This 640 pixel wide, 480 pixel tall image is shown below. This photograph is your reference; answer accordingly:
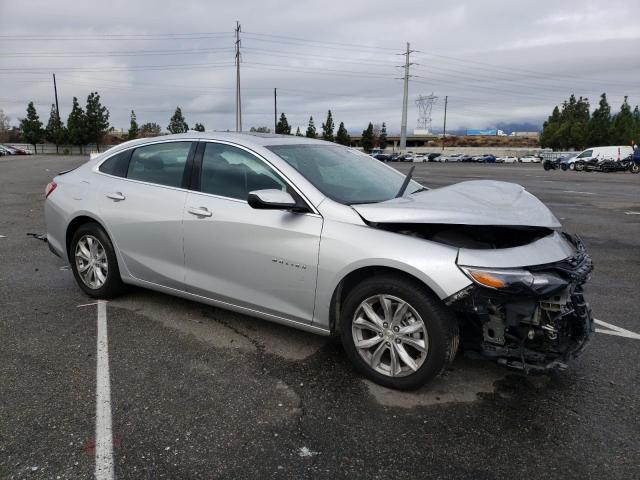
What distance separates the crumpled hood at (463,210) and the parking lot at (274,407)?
3.59 feet

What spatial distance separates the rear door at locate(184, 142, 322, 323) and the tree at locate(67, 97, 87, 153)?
75.4 m

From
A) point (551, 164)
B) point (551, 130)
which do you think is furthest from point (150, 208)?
point (551, 130)

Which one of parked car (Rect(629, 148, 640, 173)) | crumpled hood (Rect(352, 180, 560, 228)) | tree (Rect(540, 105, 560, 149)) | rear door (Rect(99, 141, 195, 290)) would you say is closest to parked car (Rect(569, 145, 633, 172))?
parked car (Rect(629, 148, 640, 173))

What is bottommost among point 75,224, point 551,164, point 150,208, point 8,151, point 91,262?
point 8,151

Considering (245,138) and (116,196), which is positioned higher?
(245,138)

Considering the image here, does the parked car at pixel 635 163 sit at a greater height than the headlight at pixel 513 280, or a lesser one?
lesser

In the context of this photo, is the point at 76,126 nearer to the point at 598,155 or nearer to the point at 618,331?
the point at 598,155

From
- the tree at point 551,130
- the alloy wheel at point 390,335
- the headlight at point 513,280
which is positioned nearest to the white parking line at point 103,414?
the alloy wheel at point 390,335

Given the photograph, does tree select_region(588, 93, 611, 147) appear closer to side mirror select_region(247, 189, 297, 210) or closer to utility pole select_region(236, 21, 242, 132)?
utility pole select_region(236, 21, 242, 132)

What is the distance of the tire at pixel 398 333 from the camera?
3035 millimetres

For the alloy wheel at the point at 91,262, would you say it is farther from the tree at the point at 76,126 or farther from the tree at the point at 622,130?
the tree at the point at 622,130

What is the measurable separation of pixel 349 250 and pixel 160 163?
2123mm

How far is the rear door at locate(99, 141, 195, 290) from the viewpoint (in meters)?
4.20

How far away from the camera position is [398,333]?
3.19 m
